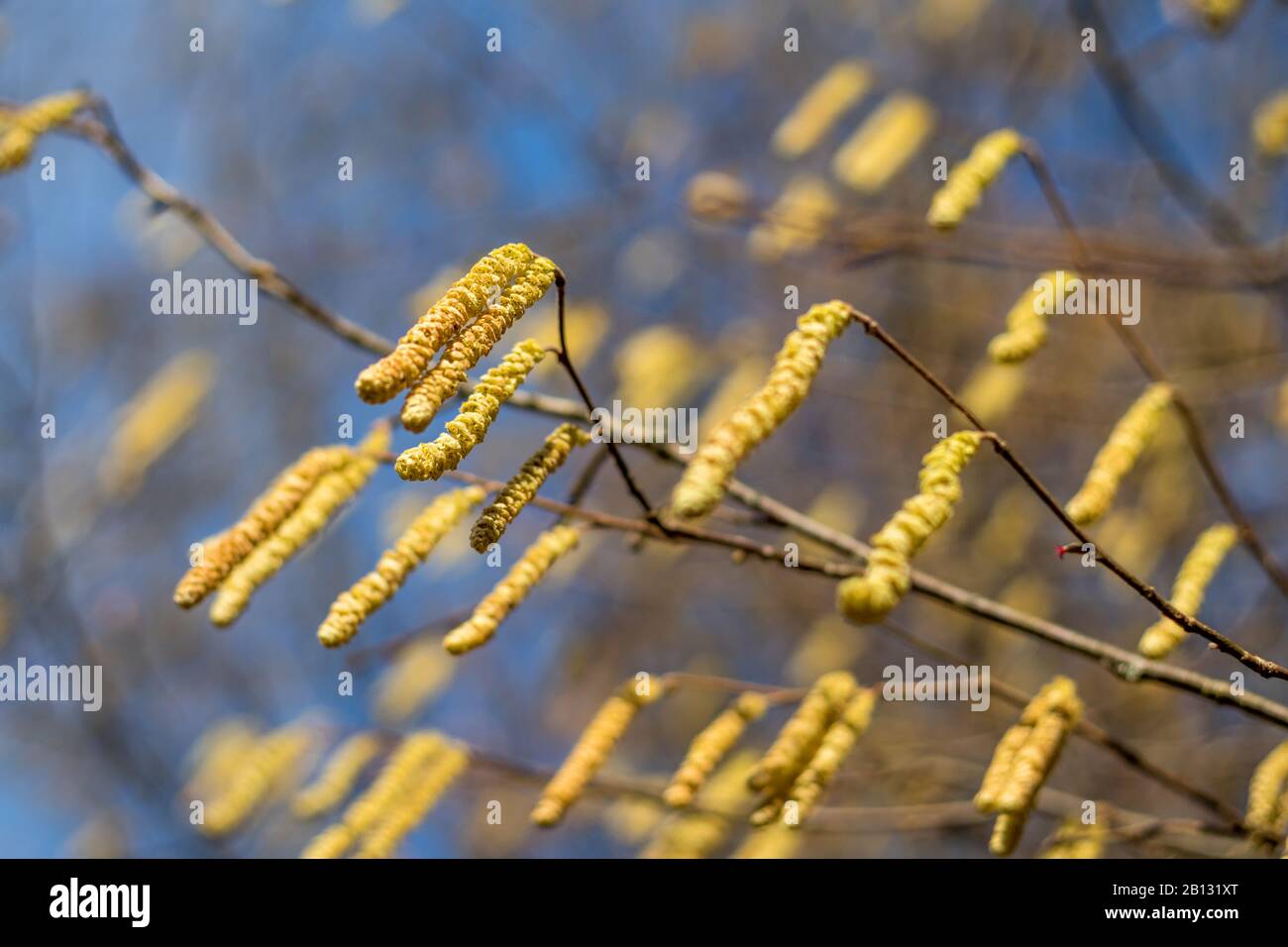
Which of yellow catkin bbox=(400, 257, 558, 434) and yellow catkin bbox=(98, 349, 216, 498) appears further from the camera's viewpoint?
yellow catkin bbox=(98, 349, 216, 498)

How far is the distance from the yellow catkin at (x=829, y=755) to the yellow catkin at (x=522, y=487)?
774mm

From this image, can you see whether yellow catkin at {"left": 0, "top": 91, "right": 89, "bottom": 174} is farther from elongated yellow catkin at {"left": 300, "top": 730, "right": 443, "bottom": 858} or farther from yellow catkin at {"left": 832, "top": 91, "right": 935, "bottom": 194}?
yellow catkin at {"left": 832, "top": 91, "right": 935, "bottom": 194}

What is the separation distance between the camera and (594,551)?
6309 mm

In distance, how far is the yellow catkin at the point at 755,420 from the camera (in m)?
1.38

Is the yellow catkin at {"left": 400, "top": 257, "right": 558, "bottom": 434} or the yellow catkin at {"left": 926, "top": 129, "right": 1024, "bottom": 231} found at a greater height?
the yellow catkin at {"left": 926, "top": 129, "right": 1024, "bottom": 231}

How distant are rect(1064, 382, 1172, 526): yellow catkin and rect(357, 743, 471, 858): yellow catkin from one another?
1.57 m

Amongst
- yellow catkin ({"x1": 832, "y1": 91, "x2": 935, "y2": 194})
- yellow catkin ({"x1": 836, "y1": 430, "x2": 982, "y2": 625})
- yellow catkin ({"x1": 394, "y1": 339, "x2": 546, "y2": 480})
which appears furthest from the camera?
yellow catkin ({"x1": 832, "y1": 91, "x2": 935, "y2": 194})

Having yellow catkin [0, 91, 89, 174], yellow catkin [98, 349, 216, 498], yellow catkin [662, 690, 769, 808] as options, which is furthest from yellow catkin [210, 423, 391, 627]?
yellow catkin [98, 349, 216, 498]

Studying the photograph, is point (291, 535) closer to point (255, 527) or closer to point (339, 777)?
point (255, 527)

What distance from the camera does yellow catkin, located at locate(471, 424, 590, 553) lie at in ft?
5.32

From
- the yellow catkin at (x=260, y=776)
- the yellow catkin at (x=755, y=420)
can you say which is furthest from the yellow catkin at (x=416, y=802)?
the yellow catkin at (x=755, y=420)

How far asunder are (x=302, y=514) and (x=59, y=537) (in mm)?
3681
